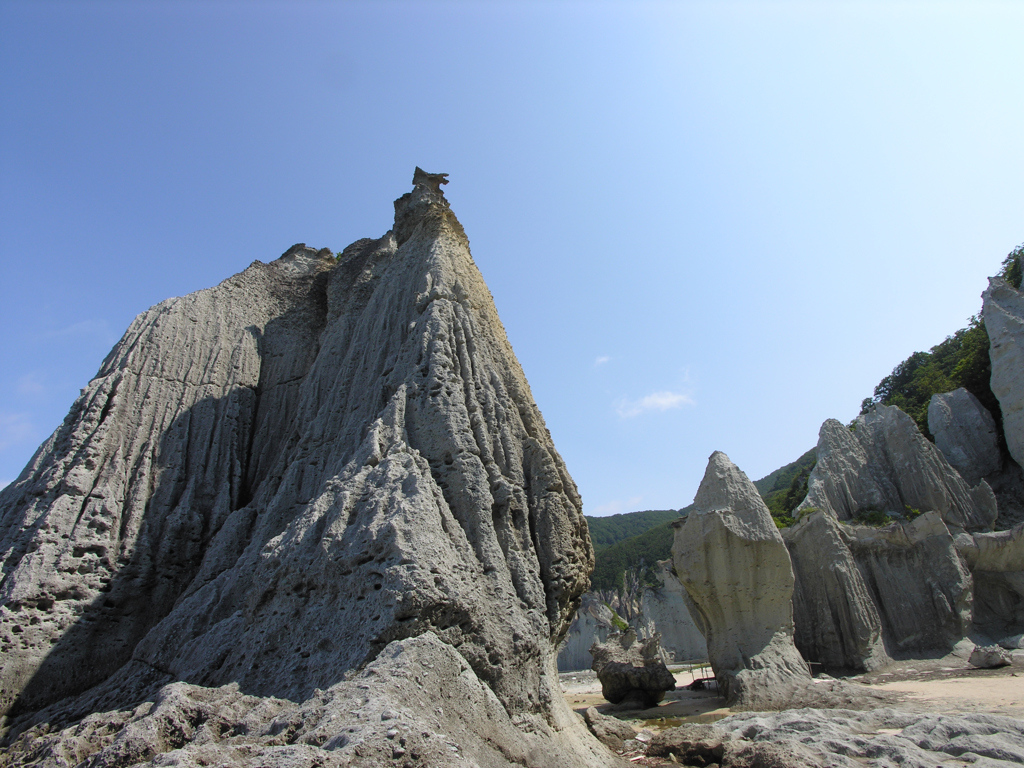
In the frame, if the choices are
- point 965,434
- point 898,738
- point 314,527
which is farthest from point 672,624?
point 314,527

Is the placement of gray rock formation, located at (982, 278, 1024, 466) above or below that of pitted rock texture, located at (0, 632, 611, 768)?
above

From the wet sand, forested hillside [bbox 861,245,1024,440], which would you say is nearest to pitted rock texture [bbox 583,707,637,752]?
the wet sand

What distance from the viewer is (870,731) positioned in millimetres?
7285

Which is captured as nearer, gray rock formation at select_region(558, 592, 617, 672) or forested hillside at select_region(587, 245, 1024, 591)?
forested hillside at select_region(587, 245, 1024, 591)

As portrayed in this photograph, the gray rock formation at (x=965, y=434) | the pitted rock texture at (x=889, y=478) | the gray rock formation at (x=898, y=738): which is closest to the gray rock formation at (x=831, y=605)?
the pitted rock texture at (x=889, y=478)

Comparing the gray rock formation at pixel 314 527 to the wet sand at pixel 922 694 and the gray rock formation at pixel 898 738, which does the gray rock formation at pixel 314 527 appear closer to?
the gray rock formation at pixel 898 738

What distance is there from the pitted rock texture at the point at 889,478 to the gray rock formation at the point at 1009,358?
2562 millimetres

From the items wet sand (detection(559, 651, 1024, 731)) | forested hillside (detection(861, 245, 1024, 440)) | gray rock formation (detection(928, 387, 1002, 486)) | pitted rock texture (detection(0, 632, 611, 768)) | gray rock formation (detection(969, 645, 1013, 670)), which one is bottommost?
wet sand (detection(559, 651, 1024, 731))

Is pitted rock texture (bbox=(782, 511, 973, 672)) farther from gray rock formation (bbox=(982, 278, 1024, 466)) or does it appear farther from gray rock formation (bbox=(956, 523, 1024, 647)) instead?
gray rock formation (bbox=(982, 278, 1024, 466))

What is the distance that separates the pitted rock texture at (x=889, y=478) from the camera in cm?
1942

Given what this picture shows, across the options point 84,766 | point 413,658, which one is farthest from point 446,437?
point 84,766

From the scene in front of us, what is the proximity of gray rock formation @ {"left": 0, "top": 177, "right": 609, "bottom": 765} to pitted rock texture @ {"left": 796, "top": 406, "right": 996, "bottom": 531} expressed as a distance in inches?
590

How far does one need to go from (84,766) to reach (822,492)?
2195cm

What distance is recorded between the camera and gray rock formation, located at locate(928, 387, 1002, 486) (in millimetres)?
22344
